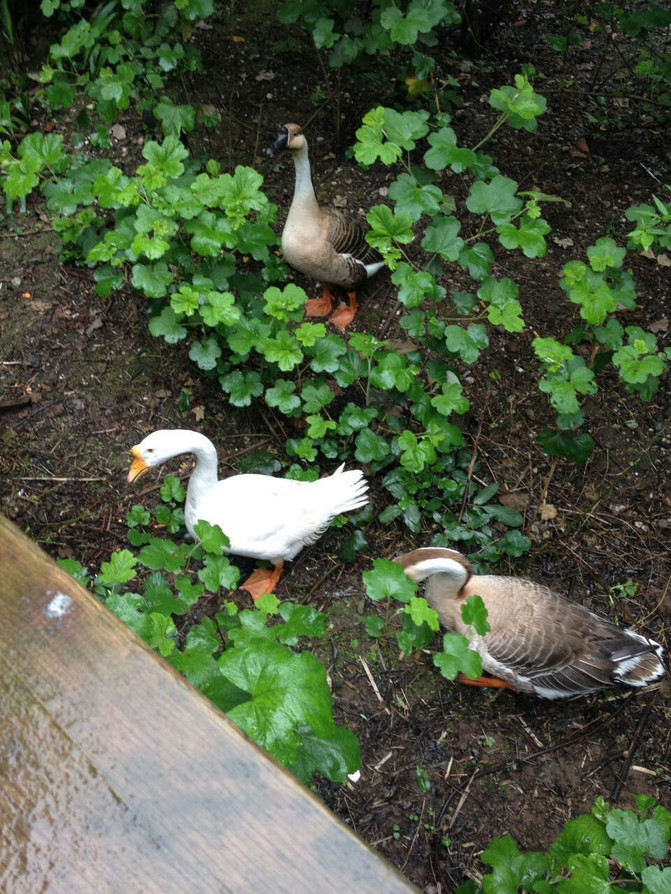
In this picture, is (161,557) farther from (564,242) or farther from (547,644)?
(564,242)

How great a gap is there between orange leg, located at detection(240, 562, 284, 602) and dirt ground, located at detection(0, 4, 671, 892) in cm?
6

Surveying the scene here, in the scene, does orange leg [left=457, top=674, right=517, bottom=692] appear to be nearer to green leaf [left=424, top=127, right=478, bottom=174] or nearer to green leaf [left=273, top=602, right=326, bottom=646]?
green leaf [left=273, top=602, right=326, bottom=646]

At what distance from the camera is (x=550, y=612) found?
2713mm

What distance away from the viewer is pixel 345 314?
3.75 metres

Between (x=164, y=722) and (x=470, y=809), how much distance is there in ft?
6.60

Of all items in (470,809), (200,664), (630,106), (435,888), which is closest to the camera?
(200,664)

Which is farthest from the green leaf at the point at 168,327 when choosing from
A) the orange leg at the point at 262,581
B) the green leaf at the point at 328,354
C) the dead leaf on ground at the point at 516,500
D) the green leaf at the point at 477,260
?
the dead leaf on ground at the point at 516,500

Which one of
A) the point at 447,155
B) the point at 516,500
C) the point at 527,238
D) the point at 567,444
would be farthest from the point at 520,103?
the point at 516,500

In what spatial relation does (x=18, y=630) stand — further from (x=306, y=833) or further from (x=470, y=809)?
(x=470, y=809)

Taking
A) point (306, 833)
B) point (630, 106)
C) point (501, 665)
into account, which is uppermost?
point (306, 833)

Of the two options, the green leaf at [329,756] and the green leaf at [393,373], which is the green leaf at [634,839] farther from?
the green leaf at [393,373]

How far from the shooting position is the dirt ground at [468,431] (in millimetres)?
2600

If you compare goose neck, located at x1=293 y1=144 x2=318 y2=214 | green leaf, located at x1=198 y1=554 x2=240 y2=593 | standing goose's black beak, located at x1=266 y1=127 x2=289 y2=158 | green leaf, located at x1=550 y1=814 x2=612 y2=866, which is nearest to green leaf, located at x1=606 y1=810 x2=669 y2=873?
green leaf, located at x1=550 y1=814 x2=612 y2=866

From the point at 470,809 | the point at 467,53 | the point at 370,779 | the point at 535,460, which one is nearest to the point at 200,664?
the point at 370,779
